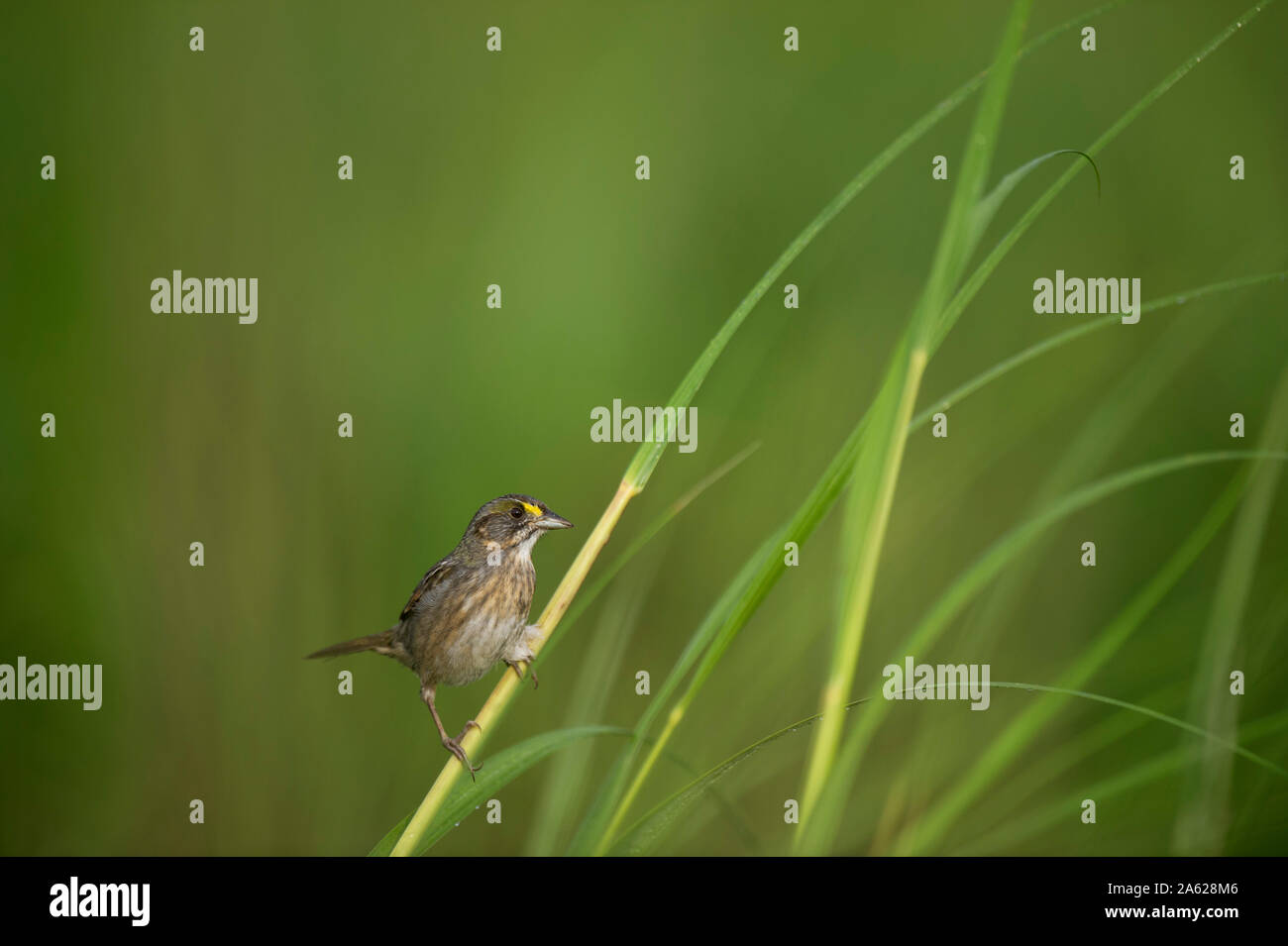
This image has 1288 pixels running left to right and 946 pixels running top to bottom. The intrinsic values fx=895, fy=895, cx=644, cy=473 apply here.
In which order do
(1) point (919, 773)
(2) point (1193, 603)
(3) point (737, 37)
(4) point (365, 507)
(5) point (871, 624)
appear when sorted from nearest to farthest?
(1) point (919, 773) → (2) point (1193, 603) → (5) point (871, 624) → (4) point (365, 507) → (3) point (737, 37)

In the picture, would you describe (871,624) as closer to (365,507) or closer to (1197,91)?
(365,507)

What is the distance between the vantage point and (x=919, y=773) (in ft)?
7.74

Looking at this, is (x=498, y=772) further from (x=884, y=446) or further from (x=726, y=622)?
(x=884, y=446)

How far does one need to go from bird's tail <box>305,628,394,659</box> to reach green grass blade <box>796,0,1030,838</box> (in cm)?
194

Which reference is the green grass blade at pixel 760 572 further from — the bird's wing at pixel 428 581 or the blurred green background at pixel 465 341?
the blurred green background at pixel 465 341

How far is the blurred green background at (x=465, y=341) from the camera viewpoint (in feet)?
11.8

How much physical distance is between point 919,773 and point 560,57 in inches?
129

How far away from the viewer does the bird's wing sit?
288 cm

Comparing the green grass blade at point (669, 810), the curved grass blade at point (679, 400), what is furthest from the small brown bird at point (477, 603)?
the green grass blade at point (669, 810)

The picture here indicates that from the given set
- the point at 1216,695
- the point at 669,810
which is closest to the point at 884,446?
the point at 669,810

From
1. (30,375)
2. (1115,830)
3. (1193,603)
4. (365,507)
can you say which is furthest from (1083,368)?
(30,375)

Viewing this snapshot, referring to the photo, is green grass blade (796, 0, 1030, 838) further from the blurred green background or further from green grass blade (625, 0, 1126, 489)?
the blurred green background

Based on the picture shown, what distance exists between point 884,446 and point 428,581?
6.44 feet

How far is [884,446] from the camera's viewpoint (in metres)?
1.31
